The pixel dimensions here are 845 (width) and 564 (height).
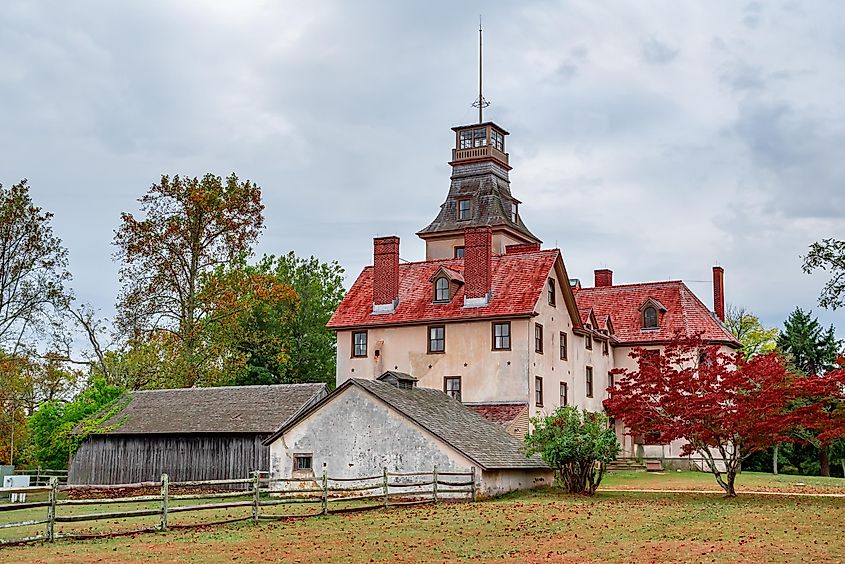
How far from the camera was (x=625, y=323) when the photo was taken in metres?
55.0

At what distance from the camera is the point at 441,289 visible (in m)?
47.5

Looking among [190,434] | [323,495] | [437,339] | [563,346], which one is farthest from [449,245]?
[323,495]

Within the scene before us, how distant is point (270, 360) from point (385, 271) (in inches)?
565

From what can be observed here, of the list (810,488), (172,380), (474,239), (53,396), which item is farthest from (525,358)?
(53,396)

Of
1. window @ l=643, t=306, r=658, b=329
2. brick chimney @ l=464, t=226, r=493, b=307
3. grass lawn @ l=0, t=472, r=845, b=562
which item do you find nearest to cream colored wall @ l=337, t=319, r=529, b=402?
brick chimney @ l=464, t=226, r=493, b=307

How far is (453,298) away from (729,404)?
16712 millimetres

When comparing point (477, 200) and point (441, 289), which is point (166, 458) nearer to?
point (441, 289)

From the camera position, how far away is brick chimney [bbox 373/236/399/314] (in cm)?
4853

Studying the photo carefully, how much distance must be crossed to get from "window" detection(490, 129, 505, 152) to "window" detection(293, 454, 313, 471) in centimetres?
2996

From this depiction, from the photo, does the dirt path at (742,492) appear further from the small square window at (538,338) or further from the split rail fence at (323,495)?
the small square window at (538,338)

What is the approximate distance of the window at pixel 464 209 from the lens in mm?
60750

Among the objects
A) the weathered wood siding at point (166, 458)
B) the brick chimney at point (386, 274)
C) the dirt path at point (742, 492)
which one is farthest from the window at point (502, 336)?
the weathered wood siding at point (166, 458)

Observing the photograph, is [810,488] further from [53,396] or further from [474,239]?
[53,396]

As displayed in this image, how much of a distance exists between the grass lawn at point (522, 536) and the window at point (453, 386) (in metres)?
13.8
